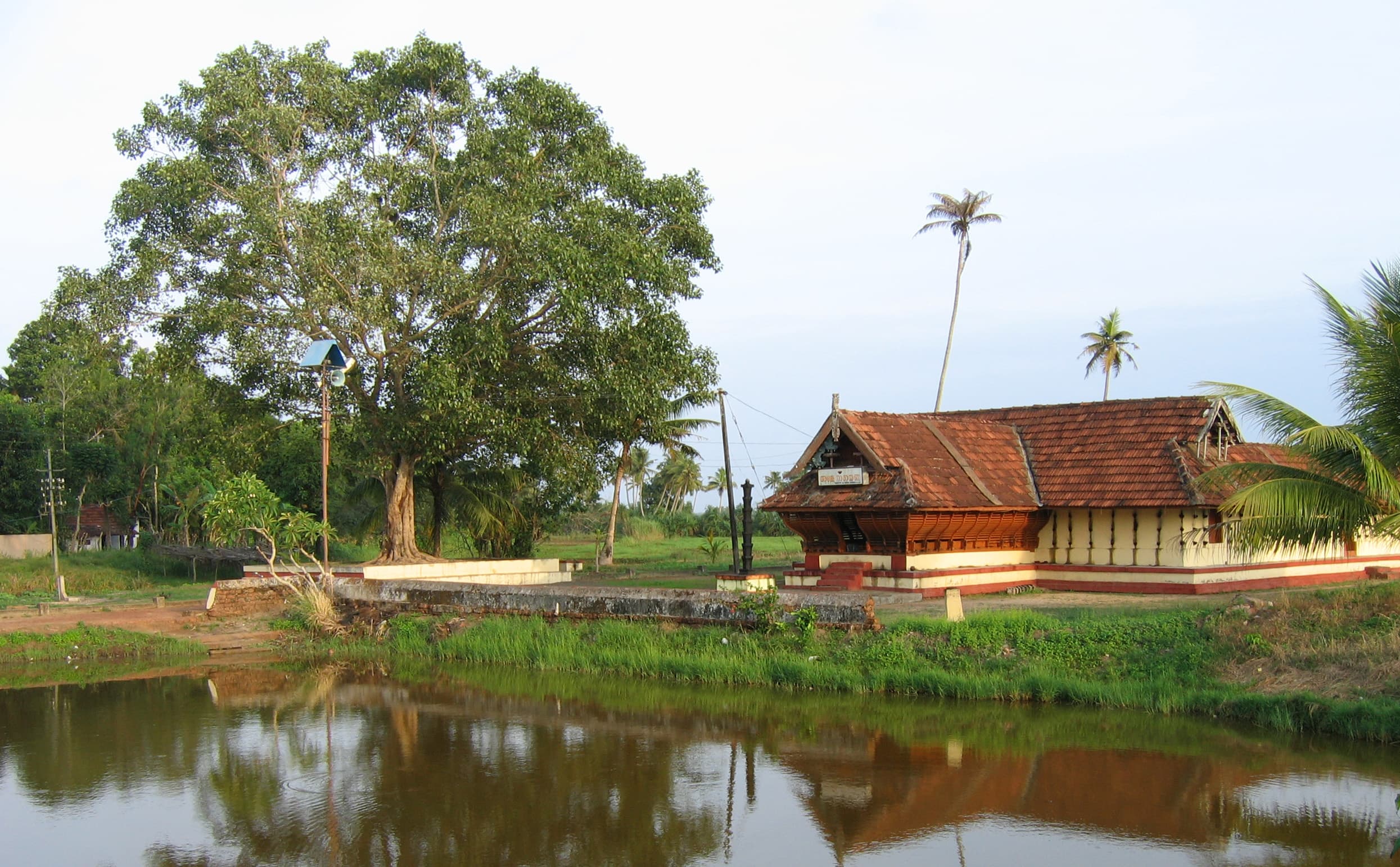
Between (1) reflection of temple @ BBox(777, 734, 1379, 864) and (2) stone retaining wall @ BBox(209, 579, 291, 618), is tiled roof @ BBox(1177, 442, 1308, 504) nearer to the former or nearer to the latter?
(1) reflection of temple @ BBox(777, 734, 1379, 864)

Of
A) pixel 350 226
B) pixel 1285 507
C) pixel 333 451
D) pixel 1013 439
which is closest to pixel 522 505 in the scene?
pixel 333 451

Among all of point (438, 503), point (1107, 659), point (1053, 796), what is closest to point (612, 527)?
point (438, 503)

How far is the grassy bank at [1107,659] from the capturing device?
12.2 m

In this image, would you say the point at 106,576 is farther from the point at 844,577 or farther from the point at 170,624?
the point at 844,577

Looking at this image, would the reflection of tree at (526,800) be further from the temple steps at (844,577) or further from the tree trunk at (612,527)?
the tree trunk at (612,527)

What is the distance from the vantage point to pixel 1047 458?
2292 centimetres

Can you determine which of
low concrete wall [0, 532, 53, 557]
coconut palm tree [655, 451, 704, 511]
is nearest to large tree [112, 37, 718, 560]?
low concrete wall [0, 532, 53, 557]

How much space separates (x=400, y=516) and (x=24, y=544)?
2008 centimetres

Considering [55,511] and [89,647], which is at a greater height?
[55,511]

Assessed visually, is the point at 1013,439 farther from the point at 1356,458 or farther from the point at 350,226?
the point at 350,226

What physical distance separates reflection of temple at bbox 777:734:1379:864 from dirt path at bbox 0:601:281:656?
12.1 m

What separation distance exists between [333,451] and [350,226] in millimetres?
8049

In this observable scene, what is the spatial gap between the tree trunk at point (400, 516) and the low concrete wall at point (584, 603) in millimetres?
3976

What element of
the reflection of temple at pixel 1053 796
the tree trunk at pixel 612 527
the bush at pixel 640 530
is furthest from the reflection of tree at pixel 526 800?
the bush at pixel 640 530
